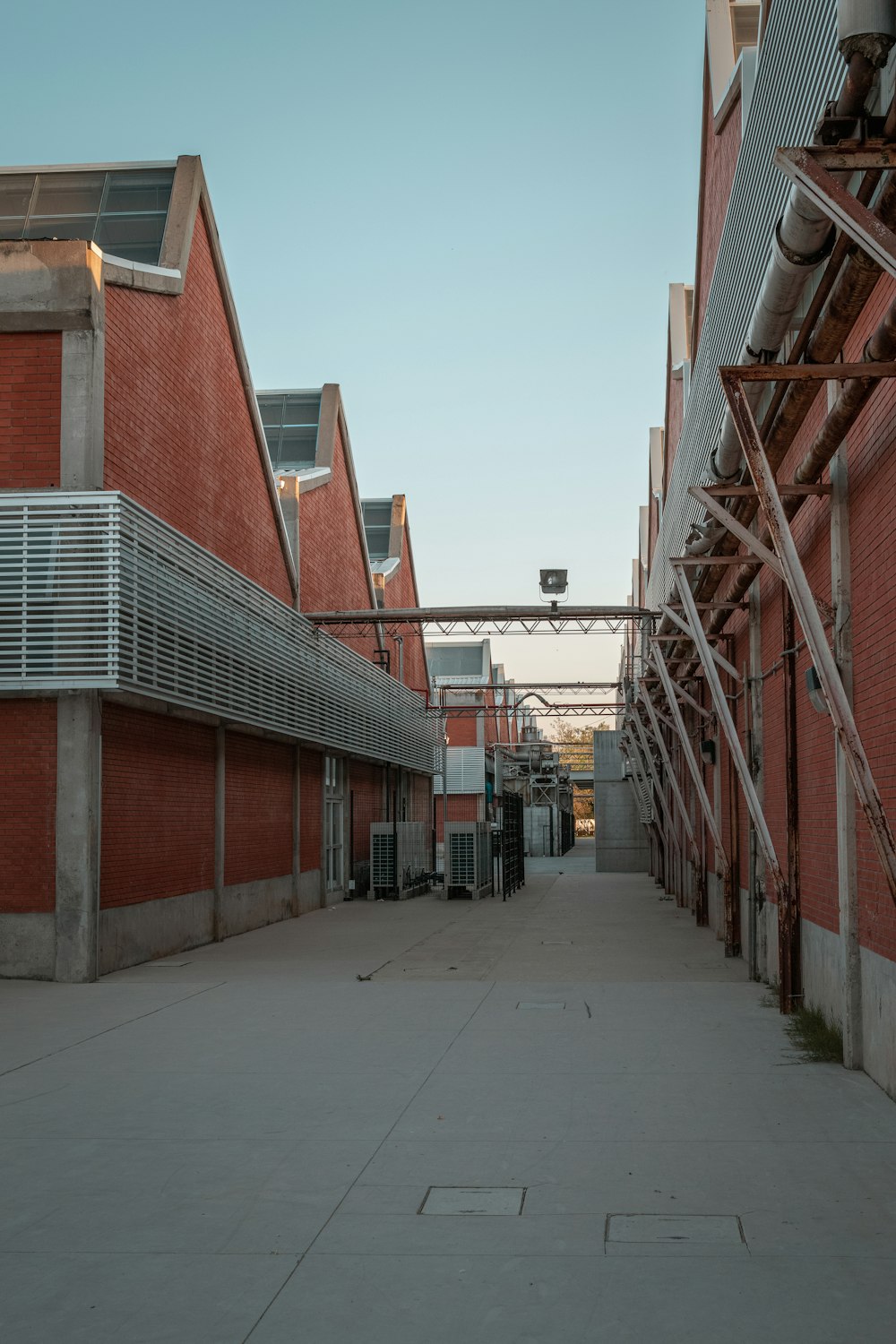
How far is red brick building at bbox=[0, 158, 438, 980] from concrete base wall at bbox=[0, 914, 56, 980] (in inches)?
1.0

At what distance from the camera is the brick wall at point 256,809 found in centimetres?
2017

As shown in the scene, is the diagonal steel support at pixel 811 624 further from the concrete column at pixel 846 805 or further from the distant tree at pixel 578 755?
the distant tree at pixel 578 755

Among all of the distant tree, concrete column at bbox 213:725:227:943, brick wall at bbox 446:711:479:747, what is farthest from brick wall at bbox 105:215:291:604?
the distant tree

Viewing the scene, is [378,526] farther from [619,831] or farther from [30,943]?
[30,943]

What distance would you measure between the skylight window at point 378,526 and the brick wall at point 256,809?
18354 mm

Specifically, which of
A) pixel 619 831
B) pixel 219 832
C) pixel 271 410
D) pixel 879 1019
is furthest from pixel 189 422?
pixel 619 831

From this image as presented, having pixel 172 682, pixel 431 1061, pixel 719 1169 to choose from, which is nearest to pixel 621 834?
pixel 172 682

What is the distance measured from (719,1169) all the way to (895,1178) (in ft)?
2.76

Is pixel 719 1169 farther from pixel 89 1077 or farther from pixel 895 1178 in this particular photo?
pixel 89 1077

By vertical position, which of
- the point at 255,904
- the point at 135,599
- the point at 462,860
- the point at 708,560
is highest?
the point at 708,560

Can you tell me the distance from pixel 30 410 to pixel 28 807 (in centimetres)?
449

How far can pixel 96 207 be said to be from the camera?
19828 millimetres

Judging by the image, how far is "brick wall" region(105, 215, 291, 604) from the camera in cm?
1557

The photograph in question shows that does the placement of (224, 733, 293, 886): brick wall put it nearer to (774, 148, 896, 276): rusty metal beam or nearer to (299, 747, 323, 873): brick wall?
(299, 747, 323, 873): brick wall
